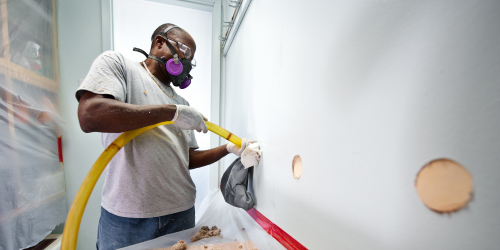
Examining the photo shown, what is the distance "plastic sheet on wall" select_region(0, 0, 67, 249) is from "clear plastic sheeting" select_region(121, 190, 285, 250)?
99 cm

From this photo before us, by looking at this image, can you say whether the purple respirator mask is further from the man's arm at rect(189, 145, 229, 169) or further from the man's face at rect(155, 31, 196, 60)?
the man's arm at rect(189, 145, 229, 169)

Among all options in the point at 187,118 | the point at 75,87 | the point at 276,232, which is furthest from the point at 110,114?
the point at 75,87

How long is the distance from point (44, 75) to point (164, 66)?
3.57 ft

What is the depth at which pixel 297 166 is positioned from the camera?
0.52 metres

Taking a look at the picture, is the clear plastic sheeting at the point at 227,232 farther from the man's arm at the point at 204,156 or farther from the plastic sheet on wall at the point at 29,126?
the plastic sheet on wall at the point at 29,126

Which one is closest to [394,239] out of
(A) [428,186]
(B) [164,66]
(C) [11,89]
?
(A) [428,186]

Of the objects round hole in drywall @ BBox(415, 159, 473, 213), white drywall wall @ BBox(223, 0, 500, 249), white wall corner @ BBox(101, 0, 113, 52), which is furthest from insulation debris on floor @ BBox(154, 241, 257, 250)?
white wall corner @ BBox(101, 0, 113, 52)

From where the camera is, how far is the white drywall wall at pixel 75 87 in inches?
59.9

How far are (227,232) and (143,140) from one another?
50 cm

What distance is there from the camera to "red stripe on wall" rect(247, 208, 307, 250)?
53 centimetres

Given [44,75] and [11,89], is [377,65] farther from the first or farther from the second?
[44,75]

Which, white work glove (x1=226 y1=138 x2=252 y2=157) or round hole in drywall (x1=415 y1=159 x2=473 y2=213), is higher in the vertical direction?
round hole in drywall (x1=415 y1=159 x2=473 y2=213)

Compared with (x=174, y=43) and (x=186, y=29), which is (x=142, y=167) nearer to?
(x=174, y=43)

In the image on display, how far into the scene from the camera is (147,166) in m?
0.80
